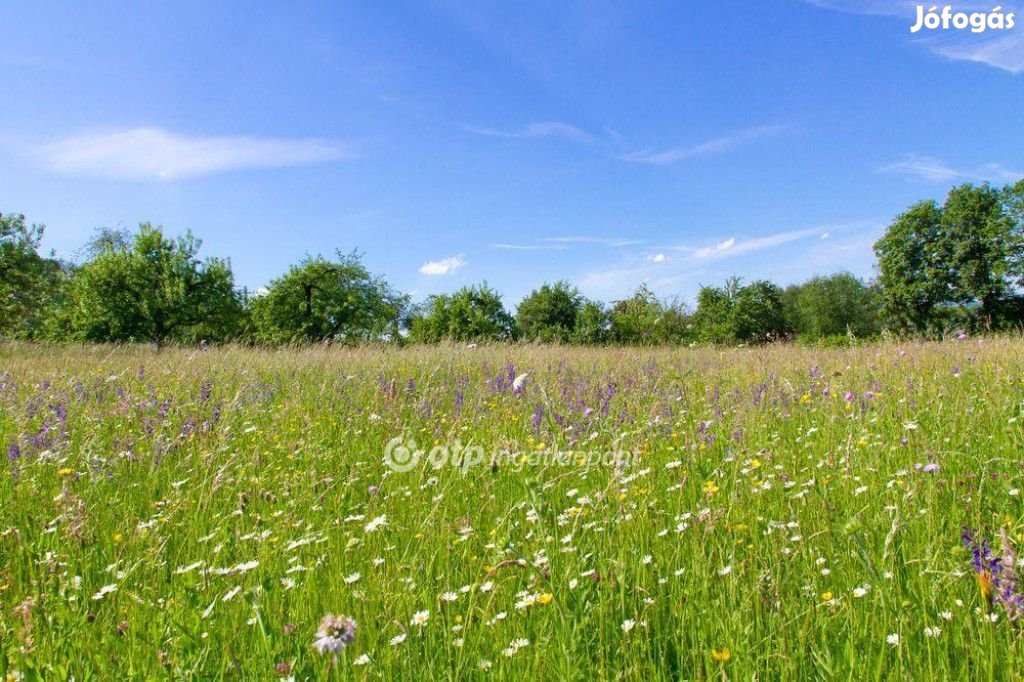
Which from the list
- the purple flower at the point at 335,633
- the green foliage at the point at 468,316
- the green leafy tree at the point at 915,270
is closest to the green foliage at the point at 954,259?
the green leafy tree at the point at 915,270

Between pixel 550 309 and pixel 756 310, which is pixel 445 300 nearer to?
pixel 550 309

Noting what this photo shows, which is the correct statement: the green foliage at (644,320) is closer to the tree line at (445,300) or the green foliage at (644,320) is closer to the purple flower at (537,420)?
the tree line at (445,300)

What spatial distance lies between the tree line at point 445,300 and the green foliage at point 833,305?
89.1ft

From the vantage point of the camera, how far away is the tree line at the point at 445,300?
2680cm

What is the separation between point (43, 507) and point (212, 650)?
1.84m

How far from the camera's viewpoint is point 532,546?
223 cm

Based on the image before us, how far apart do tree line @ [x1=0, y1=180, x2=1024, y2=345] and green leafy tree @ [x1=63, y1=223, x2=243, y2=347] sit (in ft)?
0.19

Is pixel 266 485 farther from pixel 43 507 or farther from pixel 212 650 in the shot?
pixel 212 650

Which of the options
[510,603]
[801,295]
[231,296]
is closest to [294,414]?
[510,603]

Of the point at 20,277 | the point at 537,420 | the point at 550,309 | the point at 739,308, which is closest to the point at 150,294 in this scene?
the point at 20,277

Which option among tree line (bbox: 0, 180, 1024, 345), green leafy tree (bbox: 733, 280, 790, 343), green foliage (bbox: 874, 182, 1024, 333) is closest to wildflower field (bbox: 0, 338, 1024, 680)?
tree line (bbox: 0, 180, 1024, 345)

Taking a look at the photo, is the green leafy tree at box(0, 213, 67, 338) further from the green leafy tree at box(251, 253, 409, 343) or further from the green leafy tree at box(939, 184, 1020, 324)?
the green leafy tree at box(939, 184, 1020, 324)

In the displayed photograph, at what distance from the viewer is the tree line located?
26.8 meters

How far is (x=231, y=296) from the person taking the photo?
2941 cm
